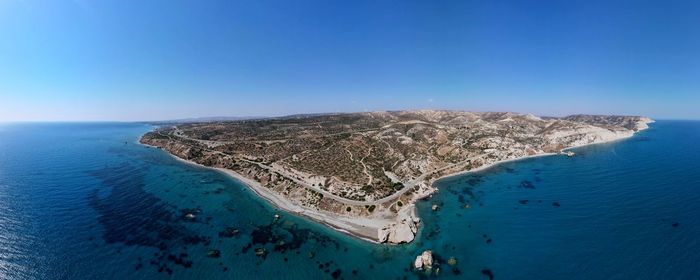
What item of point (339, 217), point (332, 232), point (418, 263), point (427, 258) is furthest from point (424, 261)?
point (339, 217)

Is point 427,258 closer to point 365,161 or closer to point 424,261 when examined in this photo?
point 424,261

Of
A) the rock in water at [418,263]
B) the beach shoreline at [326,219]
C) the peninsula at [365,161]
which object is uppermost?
the peninsula at [365,161]

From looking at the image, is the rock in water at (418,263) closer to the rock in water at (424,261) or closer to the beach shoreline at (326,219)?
the rock in water at (424,261)

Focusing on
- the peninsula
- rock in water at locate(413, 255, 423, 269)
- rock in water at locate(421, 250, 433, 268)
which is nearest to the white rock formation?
the peninsula

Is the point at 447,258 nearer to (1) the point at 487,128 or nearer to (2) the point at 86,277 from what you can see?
(2) the point at 86,277

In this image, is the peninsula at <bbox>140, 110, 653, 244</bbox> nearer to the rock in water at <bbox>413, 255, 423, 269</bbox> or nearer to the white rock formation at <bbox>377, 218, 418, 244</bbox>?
the white rock formation at <bbox>377, 218, 418, 244</bbox>

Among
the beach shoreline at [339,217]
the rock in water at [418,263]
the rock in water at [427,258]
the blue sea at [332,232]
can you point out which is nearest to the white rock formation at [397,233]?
the beach shoreline at [339,217]
